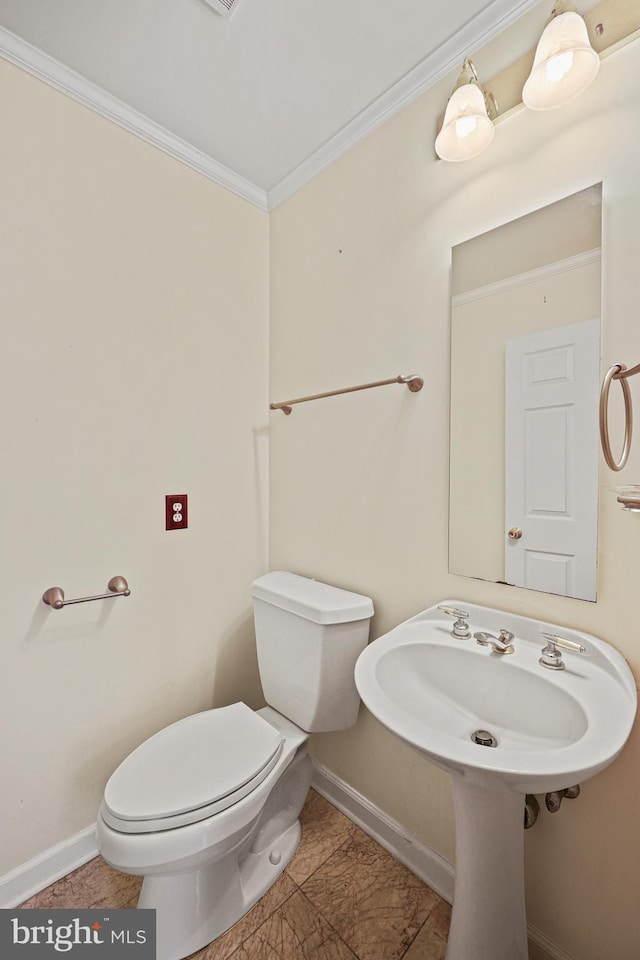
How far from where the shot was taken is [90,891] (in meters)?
1.23

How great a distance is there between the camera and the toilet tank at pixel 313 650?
1305 millimetres

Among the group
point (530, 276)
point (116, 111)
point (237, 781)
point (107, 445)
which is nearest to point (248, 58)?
point (116, 111)

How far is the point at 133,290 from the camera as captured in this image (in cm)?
141

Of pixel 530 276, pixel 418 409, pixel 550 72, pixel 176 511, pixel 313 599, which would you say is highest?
pixel 550 72

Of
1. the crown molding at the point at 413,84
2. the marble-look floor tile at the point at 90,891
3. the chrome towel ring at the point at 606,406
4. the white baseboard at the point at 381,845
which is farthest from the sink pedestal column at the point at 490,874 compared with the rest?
the crown molding at the point at 413,84

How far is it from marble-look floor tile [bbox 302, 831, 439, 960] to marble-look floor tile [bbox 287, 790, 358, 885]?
29mm

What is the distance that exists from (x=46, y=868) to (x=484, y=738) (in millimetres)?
1349

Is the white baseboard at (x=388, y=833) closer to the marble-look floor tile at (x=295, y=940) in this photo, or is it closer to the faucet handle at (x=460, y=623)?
the marble-look floor tile at (x=295, y=940)

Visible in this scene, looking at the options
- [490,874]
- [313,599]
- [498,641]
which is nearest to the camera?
[490,874]

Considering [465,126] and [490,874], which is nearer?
[490,874]

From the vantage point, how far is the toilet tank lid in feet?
4.25

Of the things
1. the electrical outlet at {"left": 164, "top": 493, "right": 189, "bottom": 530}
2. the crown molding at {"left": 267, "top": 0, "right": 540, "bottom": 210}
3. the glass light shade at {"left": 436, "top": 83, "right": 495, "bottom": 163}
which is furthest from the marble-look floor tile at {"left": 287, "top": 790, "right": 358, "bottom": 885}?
the crown molding at {"left": 267, "top": 0, "right": 540, "bottom": 210}

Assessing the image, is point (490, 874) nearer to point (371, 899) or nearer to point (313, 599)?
point (371, 899)

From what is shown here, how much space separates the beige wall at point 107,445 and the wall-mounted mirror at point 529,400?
0.91 metres
